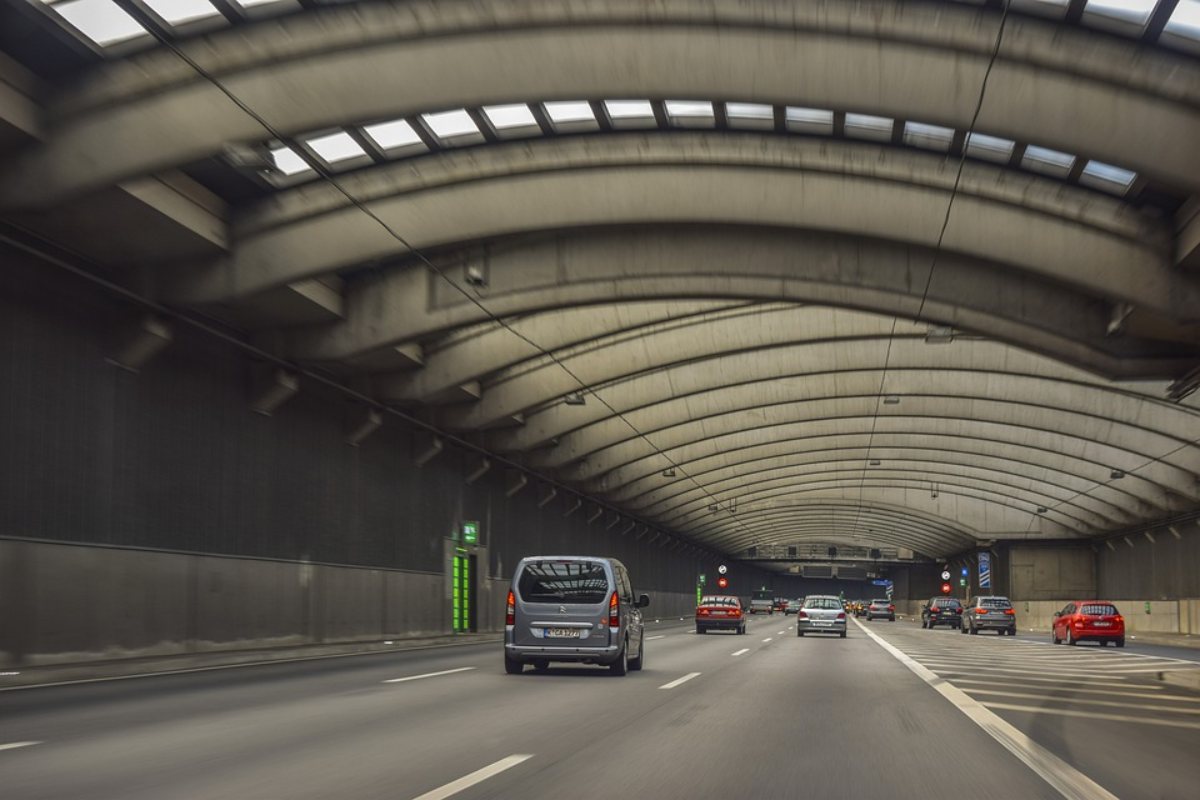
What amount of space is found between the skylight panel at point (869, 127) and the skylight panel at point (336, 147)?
7952 mm

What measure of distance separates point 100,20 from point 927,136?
41.0ft

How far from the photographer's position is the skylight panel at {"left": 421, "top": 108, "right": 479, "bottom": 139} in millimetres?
19075

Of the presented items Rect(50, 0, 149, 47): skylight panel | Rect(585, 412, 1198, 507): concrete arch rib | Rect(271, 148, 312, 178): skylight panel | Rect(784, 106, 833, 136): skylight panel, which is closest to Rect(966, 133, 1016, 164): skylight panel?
Rect(784, 106, 833, 136): skylight panel

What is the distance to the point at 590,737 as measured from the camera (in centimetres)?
973

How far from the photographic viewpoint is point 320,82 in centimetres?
1598

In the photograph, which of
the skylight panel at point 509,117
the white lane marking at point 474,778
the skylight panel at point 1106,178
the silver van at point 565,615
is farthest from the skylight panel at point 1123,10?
the white lane marking at point 474,778

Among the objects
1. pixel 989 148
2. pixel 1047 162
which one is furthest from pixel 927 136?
pixel 1047 162

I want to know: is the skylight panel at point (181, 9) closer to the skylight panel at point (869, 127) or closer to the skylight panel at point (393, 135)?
the skylight panel at point (393, 135)

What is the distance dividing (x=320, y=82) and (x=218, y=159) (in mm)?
3375

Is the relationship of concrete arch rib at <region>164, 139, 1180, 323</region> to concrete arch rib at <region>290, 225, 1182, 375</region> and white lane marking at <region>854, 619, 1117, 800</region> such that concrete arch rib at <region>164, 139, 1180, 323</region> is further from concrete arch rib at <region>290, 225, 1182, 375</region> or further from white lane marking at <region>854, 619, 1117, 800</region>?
white lane marking at <region>854, 619, 1117, 800</region>

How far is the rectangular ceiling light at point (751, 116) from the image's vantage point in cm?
1931

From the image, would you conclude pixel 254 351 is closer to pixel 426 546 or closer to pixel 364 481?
pixel 364 481

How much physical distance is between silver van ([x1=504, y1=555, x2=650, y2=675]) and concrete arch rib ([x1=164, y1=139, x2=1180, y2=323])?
6.70 m

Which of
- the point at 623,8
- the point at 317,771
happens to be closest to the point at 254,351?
the point at 623,8
